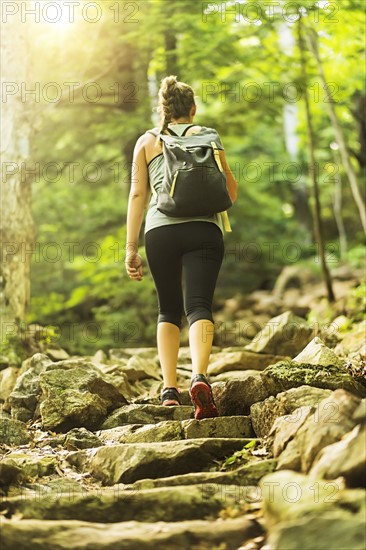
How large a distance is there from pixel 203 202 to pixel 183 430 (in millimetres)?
1462

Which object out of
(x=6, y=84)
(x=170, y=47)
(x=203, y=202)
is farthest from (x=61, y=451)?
(x=170, y=47)

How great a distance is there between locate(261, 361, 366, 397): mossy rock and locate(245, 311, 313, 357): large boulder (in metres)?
2.82

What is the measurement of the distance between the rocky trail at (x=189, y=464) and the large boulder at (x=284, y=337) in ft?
5.19

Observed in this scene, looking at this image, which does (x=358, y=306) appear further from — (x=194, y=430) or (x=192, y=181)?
(x=194, y=430)

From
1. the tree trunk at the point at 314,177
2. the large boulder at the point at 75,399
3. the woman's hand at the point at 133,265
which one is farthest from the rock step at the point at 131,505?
the tree trunk at the point at 314,177

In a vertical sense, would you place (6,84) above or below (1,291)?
above

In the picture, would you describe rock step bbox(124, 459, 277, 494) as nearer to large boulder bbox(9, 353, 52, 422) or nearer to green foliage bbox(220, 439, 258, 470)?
green foliage bbox(220, 439, 258, 470)

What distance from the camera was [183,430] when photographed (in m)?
4.55

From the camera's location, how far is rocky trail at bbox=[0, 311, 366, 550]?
2.97 metres

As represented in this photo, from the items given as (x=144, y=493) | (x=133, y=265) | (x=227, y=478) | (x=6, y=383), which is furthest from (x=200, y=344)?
(x=6, y=383)

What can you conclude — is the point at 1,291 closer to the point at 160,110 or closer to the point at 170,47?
the point at 160,110

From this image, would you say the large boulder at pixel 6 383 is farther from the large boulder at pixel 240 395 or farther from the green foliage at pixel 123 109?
the green foliage at pixel 123 109

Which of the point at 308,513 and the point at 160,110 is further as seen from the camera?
the point at 160,110

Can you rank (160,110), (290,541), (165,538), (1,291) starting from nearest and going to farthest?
(290,541)
(165,538)
(160,110)
(1,291)
